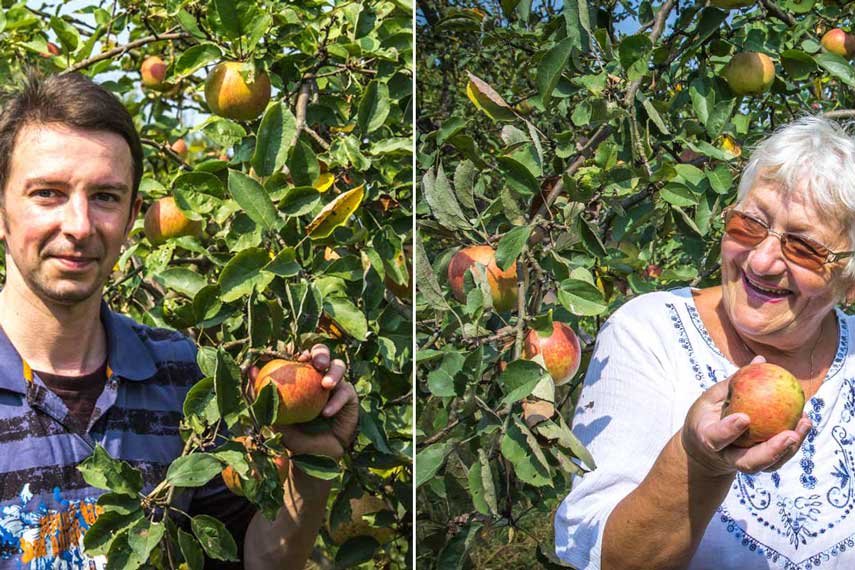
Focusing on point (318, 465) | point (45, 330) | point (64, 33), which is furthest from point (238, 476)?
point (64, 33)

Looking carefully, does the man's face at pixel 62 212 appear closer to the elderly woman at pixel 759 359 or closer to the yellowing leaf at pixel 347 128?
the yellowing leaf at pixel 347 128

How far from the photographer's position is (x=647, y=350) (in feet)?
4.06

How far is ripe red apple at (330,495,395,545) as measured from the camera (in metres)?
1.59

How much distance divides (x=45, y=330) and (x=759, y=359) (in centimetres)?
89

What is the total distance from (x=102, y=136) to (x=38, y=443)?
1.30 feet

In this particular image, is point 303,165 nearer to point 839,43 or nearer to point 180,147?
point 839,43

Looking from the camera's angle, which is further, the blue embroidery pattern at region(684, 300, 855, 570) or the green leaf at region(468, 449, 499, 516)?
the blue embroidery pattern at region(684, 300, 855, 570)

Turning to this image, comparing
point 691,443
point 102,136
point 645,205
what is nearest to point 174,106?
point 102,136

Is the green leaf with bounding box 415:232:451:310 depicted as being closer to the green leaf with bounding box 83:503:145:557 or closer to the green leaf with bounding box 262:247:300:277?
the green leaf with bounding box 262:247:300:277

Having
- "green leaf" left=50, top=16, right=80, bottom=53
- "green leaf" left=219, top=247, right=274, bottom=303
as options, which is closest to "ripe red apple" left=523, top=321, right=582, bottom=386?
"green leaf" left=219, top=247, right=274, bottom=303

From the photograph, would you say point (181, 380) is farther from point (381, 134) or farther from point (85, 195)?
point (381, 134)

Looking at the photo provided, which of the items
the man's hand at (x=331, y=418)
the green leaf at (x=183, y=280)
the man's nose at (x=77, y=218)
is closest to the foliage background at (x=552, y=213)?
the man's hand at (x=331, y=418)

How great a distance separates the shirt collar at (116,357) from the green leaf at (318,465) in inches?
10.6

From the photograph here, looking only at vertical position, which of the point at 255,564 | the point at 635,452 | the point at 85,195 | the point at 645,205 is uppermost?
the point at 85,195
